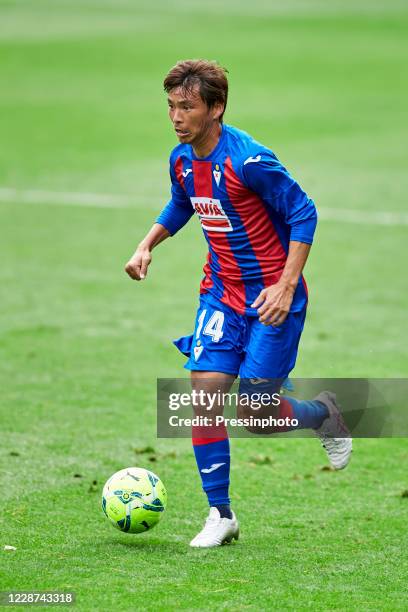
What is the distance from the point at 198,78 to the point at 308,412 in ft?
6.57

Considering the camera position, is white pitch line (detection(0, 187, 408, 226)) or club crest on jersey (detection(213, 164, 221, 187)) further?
white pitch line (detection(0, 187, 408, 226))

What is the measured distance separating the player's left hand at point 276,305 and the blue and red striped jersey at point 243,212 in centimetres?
27

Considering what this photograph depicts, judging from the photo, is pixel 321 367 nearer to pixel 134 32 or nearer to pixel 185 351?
pixel 185 351

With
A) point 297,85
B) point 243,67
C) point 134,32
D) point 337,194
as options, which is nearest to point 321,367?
point 337,194

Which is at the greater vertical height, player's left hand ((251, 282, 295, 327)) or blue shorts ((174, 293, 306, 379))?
player's left hand ((251, 282, 295, 327))

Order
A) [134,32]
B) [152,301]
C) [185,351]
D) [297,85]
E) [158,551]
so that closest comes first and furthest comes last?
[158,551] → [185,351] → [152,301] → [297,85] → [134,32]

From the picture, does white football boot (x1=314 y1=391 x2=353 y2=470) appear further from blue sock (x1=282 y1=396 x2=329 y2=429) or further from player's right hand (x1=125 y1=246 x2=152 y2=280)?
player's right hand (x1=125 y1=246 x2=152 y2=280)

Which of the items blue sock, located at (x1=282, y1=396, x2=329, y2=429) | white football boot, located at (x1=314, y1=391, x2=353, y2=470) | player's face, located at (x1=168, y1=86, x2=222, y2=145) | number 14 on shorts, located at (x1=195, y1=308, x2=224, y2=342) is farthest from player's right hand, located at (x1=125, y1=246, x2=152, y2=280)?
white football boot, located at (x1=314, y1=391, x2=353, y2=470)

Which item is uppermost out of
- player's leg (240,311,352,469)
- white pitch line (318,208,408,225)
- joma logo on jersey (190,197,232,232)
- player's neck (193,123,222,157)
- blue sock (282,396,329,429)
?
player's neck (193,123,222,157)

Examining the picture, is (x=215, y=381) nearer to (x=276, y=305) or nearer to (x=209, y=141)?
(x=276, y=305)

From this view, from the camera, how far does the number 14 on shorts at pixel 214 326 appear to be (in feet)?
22.1

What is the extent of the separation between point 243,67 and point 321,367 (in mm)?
27414

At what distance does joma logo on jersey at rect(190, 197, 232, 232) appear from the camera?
6723 millimetres

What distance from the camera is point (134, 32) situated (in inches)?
1818
